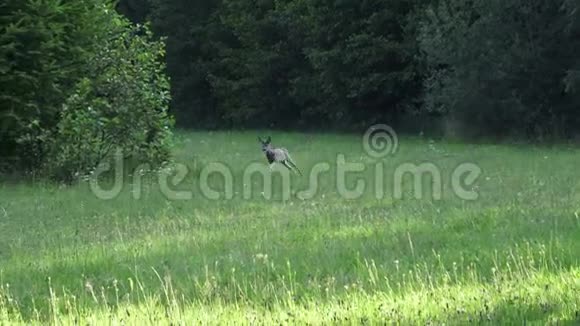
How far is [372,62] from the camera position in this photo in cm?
4034

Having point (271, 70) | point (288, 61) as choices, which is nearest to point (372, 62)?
point (288, 61)

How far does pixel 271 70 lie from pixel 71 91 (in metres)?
28.7

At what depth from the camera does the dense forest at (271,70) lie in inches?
777

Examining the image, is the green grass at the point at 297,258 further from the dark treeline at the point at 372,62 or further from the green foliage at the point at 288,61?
the green foliage at the point at 288,61

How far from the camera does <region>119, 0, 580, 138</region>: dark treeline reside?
29.8 m

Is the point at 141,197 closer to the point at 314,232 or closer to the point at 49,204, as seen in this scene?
the point at 49,204

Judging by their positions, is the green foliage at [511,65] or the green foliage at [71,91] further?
the green foliage at [511,65]

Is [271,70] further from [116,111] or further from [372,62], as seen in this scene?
[116,111]

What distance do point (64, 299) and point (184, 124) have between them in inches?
1899

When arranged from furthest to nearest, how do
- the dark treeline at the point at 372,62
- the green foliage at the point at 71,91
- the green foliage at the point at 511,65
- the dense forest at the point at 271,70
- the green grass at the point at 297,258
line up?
the dark treeline at the point at 372,62, the green foliage at the point at 511,65, the dense forest at the point at 271,70, the green foliage at the point at 71,91, the green grass at the point at 297,258

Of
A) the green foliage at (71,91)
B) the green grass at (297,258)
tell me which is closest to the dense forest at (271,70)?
the green foliage at (71,91)

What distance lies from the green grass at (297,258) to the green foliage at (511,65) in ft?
45.0

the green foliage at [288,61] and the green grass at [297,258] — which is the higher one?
the green foliage at [288,61]

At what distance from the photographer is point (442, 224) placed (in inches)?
421
